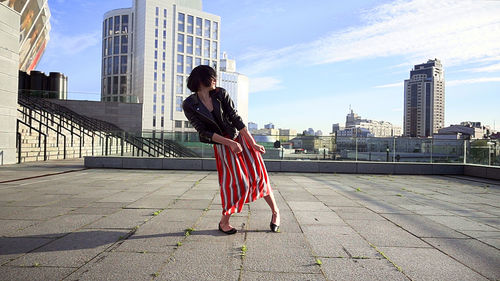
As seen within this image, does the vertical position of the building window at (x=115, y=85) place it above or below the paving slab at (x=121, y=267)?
above

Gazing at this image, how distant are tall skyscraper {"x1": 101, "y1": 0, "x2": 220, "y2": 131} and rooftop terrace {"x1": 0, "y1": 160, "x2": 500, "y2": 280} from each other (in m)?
54.7

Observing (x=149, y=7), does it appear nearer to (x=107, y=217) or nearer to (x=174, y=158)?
(x=174, y=158)

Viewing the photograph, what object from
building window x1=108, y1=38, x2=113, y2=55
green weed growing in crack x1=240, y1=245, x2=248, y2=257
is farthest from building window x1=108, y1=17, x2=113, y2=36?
green weed growing in crack x1=240, y1=245, x2=248, y2=257

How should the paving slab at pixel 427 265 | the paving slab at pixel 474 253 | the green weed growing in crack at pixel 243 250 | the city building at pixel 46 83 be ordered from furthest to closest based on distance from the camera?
the city building at pixel 46 83, the green weed growing in crack at pixel 243 250, the paving slab at pixel 474 253, the paving slab at pixel 427 265

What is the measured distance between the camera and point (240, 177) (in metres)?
2.98

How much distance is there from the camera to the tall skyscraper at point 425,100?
164m

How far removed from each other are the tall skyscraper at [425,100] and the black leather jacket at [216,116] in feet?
587

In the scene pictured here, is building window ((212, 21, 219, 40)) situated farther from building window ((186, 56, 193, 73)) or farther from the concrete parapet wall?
the concrete parapet wall

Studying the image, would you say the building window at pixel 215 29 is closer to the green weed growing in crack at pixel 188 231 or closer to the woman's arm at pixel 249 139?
the woman's arm at pixel 249 139

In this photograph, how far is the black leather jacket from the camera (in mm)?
2885

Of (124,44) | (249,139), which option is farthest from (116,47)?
(249,139)

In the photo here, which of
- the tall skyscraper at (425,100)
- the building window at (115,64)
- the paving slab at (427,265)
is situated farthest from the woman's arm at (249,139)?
the tall skyscraper at (425,100)

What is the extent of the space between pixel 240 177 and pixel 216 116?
2.09ft

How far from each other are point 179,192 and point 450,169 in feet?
32.7
